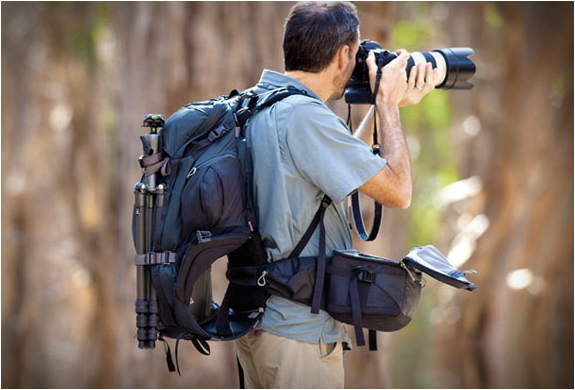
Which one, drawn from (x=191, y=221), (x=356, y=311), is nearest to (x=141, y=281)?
(x=191, y=221)

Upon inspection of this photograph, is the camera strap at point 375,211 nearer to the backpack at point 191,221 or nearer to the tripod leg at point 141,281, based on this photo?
the backpack at point 191,221

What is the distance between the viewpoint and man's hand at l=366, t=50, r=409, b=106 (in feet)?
10.1

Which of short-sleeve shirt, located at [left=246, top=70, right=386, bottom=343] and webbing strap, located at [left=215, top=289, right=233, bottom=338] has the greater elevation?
short-sleeve shirt, located at [left=246, top=70, right=386, bottom=343]

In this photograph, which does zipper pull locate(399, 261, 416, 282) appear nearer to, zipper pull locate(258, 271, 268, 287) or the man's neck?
zipper pull locate(258, 271, 268, 287)

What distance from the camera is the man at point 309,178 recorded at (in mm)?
2852

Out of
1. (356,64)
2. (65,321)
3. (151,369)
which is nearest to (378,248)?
(151,369)

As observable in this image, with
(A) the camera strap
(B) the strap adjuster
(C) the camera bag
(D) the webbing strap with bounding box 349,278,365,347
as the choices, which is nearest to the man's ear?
(A) the camera strap

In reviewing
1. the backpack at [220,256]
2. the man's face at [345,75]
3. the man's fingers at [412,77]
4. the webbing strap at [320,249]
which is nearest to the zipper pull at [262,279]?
the backpack at [220,256]

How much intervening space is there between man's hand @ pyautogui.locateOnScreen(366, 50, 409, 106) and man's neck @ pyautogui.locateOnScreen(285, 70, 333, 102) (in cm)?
15

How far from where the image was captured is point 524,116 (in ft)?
35.2

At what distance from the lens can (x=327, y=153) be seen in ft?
9.32

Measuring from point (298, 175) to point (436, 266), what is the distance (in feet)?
1.70

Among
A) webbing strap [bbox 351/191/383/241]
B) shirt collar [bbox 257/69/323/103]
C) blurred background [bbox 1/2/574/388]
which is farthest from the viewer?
blurred background [bbox 1/2/574/388]

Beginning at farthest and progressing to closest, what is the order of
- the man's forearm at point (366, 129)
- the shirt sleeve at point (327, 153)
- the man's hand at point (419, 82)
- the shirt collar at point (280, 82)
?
the man's forearm at point (366, 129)
the man's hand at point (419, 82)
the shirt collar at point (280, 82)
the shirt sleeve at point (327, 153)
